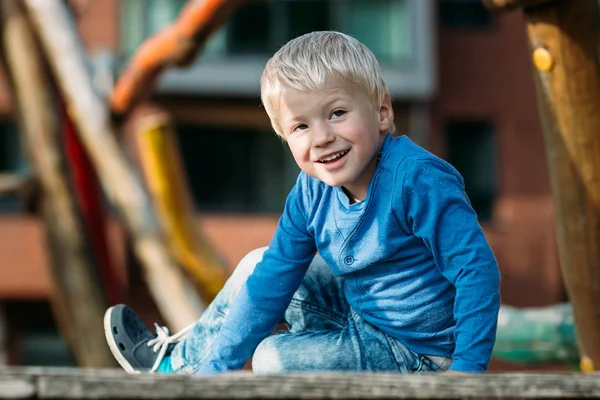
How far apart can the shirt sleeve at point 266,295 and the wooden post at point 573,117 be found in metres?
1.04

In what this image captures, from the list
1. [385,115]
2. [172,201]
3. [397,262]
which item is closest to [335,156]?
[385,115]

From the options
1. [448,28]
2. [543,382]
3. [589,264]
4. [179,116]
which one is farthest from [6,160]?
[543,382]

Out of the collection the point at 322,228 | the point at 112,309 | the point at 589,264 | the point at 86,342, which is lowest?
the point at 86,342

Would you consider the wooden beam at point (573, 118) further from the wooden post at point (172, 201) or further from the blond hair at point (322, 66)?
the wooden post at point (172, 201)

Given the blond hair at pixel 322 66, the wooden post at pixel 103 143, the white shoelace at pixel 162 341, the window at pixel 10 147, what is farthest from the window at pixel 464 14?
the blond hair at pixel 322 66

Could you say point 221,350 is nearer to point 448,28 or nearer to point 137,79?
point 137,79

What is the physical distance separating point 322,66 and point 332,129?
14cm

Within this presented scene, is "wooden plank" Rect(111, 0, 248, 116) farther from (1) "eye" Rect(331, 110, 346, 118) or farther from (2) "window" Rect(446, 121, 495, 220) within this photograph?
(2) "window" Rect(446, 121, 495, 220)

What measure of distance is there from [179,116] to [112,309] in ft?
37.2

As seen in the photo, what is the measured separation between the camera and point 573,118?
3105mm

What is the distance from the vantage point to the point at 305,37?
235cm

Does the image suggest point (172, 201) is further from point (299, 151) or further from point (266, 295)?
point (299, 151)

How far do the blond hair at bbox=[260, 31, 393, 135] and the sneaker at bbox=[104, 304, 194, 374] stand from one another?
664mm

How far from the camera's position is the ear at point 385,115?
2343 mm
